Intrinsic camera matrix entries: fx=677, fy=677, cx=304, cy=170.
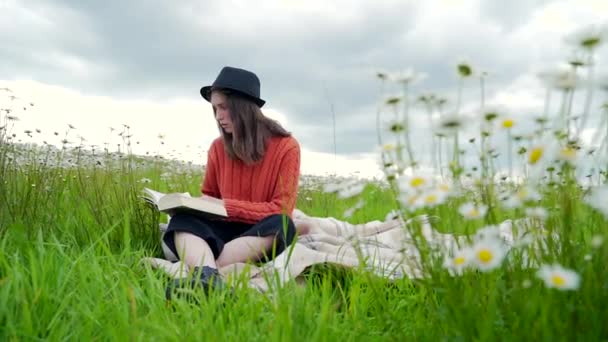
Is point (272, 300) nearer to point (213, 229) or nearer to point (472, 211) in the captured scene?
point (472, 211)

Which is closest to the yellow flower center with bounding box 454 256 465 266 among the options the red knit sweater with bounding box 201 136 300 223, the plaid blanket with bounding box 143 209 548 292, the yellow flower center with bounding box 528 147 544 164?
the yellow flower center with bounding box 528 147 544 164

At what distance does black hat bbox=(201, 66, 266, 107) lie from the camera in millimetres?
4594

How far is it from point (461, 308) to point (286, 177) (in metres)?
2.86

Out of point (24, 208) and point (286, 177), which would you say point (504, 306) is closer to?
point (286, 177)

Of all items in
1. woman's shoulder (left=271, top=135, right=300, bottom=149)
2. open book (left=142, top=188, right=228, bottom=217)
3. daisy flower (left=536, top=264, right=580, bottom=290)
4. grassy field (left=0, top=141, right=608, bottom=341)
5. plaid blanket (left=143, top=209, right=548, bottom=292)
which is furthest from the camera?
woman's shoulder (left=271, top=135, right=300, bottom=149)

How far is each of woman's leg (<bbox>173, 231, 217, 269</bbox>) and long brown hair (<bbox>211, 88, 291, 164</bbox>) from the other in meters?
0.77

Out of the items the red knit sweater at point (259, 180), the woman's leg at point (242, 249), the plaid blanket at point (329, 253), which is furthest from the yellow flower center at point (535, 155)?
the red knit sweater at point (259, 180)

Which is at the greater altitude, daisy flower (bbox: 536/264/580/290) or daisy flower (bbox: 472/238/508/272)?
daisy flower (bbox: 472/238/508/272)

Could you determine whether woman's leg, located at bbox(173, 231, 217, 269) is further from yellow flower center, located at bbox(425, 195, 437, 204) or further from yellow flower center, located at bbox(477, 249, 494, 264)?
yellow flower center, located at bbox(477, 249, 494, 264)

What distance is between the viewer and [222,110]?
4672mm

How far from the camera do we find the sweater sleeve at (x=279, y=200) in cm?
442

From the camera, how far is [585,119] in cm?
183

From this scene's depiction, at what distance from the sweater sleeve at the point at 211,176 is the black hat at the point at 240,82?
1.88 ft

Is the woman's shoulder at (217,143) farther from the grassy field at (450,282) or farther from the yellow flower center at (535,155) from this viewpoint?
the yellow flower center at (535,155)
